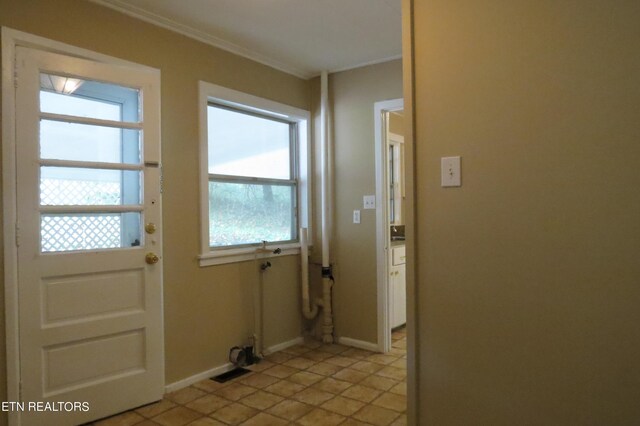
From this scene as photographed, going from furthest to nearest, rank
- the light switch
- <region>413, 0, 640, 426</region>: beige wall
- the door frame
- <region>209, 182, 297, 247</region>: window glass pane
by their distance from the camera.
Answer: <region>209, 182, 297, 247</region>: window glass pane < the door frame < the light switch < <region>413, 0, 640, 426</region>: beige wall

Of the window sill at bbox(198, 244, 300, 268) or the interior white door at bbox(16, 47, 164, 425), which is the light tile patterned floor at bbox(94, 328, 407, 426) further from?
the window sill at bbox(198, 244, 300, 268)

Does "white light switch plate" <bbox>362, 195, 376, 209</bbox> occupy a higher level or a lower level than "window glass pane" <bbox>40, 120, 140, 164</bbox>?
lower

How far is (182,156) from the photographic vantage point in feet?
9.21

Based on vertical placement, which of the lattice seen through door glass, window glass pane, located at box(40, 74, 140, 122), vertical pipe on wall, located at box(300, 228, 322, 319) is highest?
window glass pane, located at box(40, 74, 140, 122)

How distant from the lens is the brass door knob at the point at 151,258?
2525 millimetres

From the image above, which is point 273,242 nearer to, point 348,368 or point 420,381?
point 348,368

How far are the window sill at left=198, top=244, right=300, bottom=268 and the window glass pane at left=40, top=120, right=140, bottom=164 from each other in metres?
0.84

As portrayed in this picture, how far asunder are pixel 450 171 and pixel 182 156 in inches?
73.1

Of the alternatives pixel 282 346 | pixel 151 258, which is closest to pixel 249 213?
pixel 151 258

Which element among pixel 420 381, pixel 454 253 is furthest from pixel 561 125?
pixel 420 381

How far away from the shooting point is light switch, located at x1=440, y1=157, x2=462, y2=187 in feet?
5.56

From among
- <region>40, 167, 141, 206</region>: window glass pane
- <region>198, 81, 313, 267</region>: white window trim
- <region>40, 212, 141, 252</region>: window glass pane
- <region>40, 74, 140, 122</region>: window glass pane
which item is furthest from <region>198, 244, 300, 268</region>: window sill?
<region>40, 74, 140, 122</region>: window glass pane

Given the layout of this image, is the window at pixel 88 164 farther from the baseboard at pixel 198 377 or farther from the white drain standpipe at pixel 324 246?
the white drain standpipe at pixel 324 246

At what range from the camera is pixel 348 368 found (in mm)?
3121
